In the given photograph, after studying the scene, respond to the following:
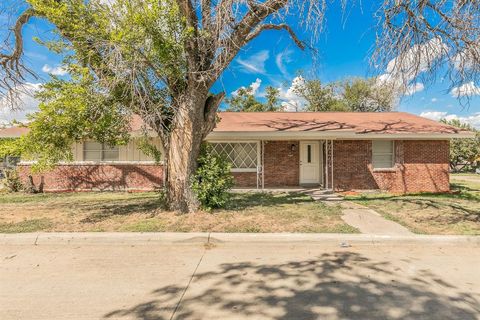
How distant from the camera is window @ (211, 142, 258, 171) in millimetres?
14141

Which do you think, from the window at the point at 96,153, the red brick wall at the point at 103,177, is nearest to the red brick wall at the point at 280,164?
the red brick wall at the point at 103,177

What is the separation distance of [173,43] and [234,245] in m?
4.60

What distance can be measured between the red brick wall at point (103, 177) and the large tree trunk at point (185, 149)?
21.3ft

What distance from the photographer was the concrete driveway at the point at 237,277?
330 cm

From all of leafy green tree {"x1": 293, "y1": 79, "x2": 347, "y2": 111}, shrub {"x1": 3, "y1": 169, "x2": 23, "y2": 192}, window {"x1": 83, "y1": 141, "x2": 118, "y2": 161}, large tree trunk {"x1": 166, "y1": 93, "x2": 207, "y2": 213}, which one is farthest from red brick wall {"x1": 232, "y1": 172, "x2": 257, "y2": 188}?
leafy green tree {"x1": 293, "y1": 79, "x2": 347, "y2": 111}

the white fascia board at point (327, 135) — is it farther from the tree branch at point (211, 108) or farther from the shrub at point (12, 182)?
the shrub at point (12, 182)

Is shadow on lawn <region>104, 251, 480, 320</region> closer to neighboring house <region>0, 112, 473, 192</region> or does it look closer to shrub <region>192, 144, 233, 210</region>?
shrub <region>192, 144, 233, 210</region>

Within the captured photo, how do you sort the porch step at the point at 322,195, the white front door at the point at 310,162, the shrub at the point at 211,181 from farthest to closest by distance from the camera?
the white front door at the point at 310,162 → the porch step at the point at 322,195 → the shrub at the point at 211,181

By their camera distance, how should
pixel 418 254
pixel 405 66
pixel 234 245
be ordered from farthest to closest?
pixel 405 66
pixel 234 245
pixel 418 254

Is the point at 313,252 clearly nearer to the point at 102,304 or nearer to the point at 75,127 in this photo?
the point at 102,304

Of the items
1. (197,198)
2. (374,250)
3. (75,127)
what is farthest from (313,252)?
(75,127)

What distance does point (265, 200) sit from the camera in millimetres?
10367

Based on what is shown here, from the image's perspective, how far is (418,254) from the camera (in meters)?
5.29

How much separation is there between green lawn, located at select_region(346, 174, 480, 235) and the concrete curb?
2.02 feet
